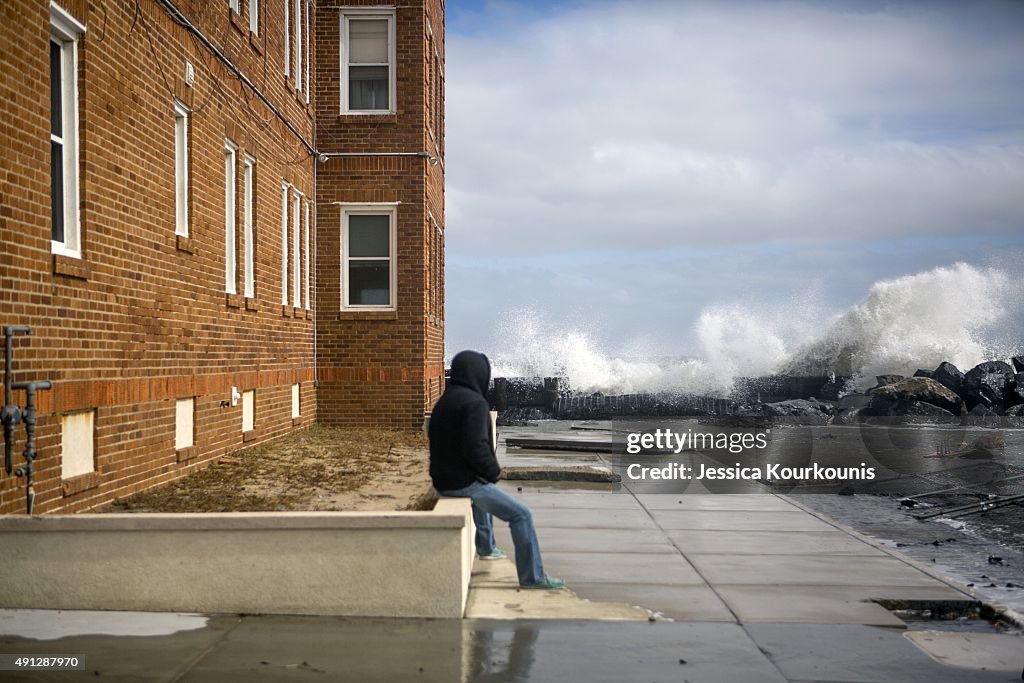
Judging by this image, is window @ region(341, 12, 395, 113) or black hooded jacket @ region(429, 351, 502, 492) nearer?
black hooded jacket @ region(429, 351, 502, 492)

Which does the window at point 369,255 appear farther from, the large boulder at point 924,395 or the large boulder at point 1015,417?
the large boulder at point 924,395

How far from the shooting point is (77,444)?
8.62 m

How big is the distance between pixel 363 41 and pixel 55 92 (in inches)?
458

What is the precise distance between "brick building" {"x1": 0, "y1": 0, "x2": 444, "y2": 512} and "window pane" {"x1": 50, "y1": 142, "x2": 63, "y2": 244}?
2 centimetres

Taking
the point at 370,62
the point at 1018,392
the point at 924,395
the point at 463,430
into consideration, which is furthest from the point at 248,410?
the point at 1018,392

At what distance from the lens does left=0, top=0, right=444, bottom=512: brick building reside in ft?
26.5

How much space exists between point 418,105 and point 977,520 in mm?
11328

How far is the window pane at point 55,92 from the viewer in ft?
28.2

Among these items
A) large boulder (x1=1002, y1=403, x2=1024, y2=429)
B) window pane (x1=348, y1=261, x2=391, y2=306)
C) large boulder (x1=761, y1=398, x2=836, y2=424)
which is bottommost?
large boulder (x1=1002, y1=403, x2=1024, y2=429)

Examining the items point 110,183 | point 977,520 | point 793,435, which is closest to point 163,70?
point 110,183

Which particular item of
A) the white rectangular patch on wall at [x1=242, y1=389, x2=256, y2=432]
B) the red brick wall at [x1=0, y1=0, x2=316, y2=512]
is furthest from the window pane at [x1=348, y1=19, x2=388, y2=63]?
the white rectangular patch on wall at [x1=242, y1=389, x2=256, y2=432]

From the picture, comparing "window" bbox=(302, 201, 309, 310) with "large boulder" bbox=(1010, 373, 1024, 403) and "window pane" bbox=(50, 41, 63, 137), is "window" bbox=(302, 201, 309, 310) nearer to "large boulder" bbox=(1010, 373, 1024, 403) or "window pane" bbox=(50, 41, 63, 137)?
"window pane" bbox=(50, 41, 63, 137)

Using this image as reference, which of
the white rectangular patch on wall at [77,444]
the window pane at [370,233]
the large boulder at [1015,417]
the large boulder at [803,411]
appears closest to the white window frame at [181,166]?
the white rectangular patch on wall at [77,444]

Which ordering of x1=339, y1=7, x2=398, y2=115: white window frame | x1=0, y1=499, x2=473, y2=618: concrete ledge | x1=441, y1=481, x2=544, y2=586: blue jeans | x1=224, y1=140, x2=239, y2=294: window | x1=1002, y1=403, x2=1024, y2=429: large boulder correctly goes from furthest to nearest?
x1=1002, y1=403, x2=1024, y2=429: large boulder
x1=339, y1=7, x2=398, y2=115: white window frame
x1=224, y1=140, x2=239, y2=294: window
x1=441, y1=481, x2=544, y2=586: blue jeans
x1=0, y1=499, x2=473, y2=618: concrete ledge
